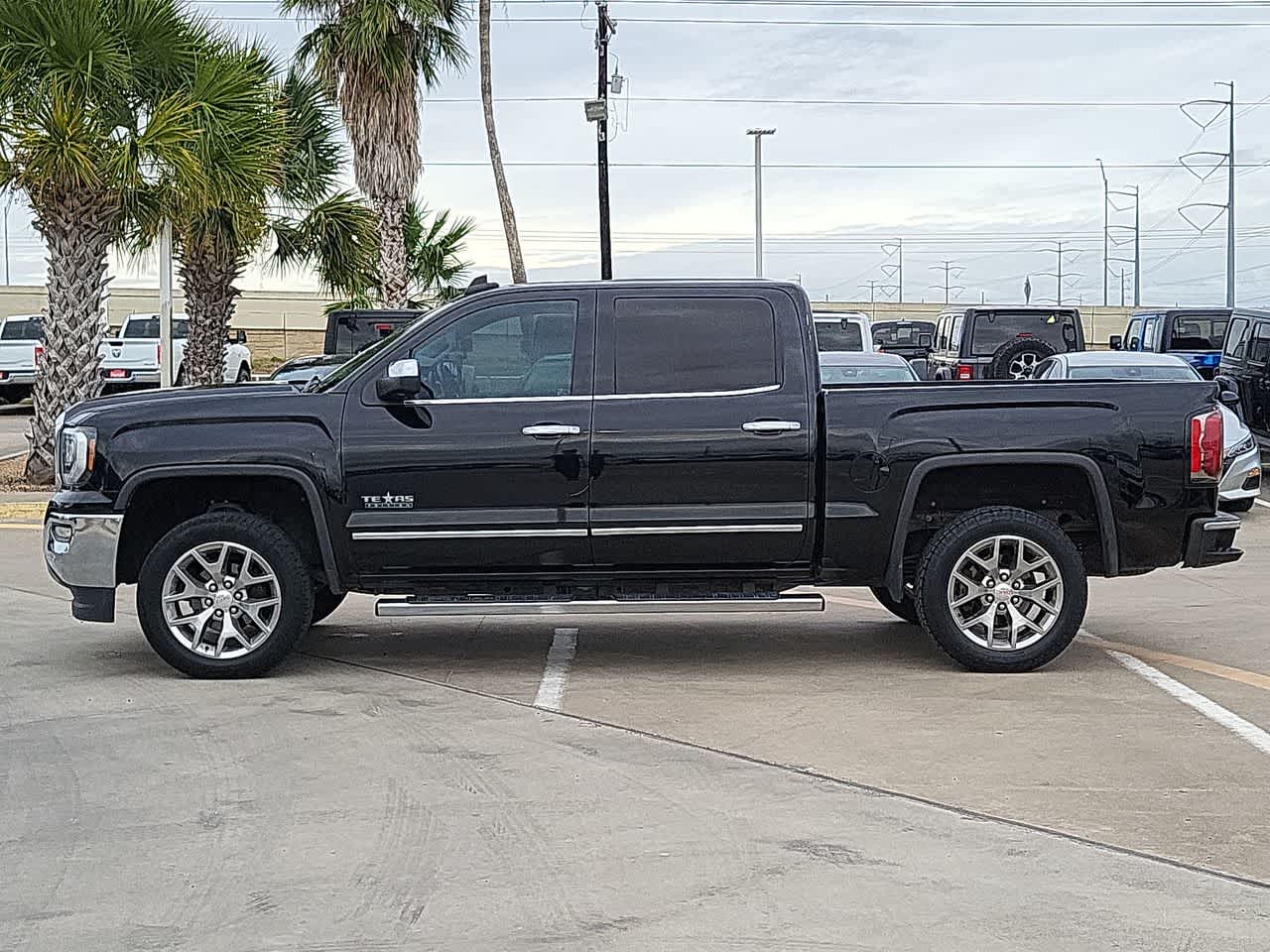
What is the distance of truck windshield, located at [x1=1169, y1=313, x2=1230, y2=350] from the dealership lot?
531 inches

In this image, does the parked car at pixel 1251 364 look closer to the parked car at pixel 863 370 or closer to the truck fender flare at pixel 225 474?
the parked car at pixel 863 370

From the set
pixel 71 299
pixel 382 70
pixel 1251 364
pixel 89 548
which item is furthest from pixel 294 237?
pixel 89 548

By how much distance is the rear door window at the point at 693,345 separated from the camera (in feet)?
28.4

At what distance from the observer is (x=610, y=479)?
8516mm

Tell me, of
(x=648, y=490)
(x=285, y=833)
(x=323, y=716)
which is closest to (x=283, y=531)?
(x=323, y=716)

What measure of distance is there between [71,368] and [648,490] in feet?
38.5

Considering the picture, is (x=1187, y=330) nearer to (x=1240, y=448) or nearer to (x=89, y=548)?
(x=1240, y=448)

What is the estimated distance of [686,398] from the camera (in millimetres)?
8609

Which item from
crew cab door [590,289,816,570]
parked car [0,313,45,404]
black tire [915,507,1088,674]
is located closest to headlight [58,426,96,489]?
crew cab door [590,289,816,570]

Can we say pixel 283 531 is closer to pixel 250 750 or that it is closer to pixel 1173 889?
pixel 250 750

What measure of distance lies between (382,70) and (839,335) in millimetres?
11318

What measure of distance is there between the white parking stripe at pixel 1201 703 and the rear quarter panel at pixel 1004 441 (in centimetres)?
70

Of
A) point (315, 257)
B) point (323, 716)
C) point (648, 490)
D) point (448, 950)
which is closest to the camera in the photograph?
point (448, 950)

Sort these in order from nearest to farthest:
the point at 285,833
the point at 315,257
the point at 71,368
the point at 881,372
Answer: the point at 285,833, the point at 881,372, the point at 71,368, the point at 315,257
